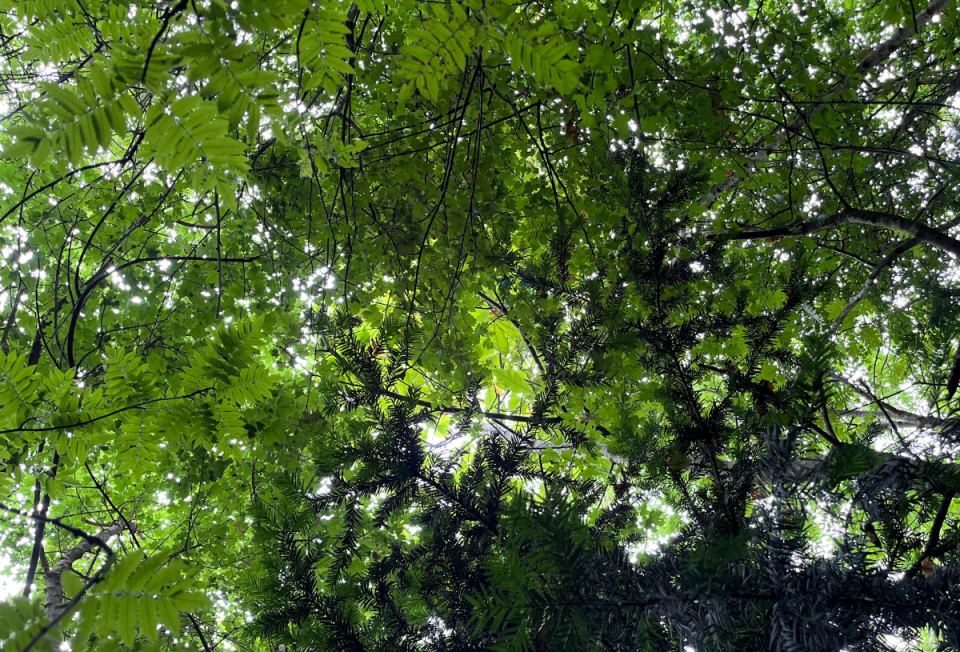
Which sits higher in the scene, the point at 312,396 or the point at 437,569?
the point at 312,396

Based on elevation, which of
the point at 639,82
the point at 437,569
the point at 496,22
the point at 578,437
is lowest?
the point at 437,569

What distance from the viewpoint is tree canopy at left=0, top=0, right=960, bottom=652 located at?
0.88 metres

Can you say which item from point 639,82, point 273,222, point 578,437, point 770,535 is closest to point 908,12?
point 639,82

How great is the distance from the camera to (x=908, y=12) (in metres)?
2.31

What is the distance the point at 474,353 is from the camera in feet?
7.59

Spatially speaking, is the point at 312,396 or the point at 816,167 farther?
the point at 816,167

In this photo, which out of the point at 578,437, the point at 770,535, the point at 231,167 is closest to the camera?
the point at 770,535

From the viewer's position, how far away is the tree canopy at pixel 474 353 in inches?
34.8

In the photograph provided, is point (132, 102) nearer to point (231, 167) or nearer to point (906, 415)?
point (231, 167)

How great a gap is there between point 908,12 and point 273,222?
3340 mm

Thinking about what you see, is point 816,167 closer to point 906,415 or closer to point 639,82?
point 906,415

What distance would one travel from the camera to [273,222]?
291 cm

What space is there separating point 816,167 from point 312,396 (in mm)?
3550

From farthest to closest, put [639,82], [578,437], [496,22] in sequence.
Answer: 1. [639,82]
2. [578,437]
3. [496,22]
